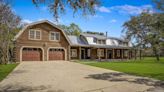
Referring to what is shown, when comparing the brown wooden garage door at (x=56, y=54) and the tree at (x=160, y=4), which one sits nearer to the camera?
the tree at (x=160, y=4)

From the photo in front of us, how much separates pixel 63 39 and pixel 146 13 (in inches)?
755

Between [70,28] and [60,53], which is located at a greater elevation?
[70,28]

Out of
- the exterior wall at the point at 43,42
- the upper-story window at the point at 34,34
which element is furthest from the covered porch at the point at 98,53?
the upper-story window at the point at 34,34

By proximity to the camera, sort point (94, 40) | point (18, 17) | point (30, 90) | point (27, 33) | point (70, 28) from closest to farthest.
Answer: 1. point (30, 90)
2. point (18, 17)
3. point (27, 33)
4. point (94, 40)
5. point (70, 28)

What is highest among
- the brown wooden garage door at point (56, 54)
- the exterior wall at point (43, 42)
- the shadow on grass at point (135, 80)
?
the exterior wall at point (43, 42)

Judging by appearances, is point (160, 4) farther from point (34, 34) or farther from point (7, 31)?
point (34, 34)

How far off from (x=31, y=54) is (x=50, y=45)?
3.41 metres

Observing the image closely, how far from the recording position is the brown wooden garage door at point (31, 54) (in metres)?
29.9

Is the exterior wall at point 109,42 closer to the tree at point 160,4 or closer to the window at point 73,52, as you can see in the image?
the window at point 73,52

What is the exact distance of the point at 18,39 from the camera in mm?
29078

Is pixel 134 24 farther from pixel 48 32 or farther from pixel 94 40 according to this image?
pixel 48 32

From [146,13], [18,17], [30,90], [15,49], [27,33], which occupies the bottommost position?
[30,90]

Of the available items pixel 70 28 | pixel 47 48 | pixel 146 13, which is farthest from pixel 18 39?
pixel 70 28

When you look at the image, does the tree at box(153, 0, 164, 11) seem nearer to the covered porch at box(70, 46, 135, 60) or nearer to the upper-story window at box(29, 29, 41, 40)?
the upper-story window at box(29, 29, 41, 40)
